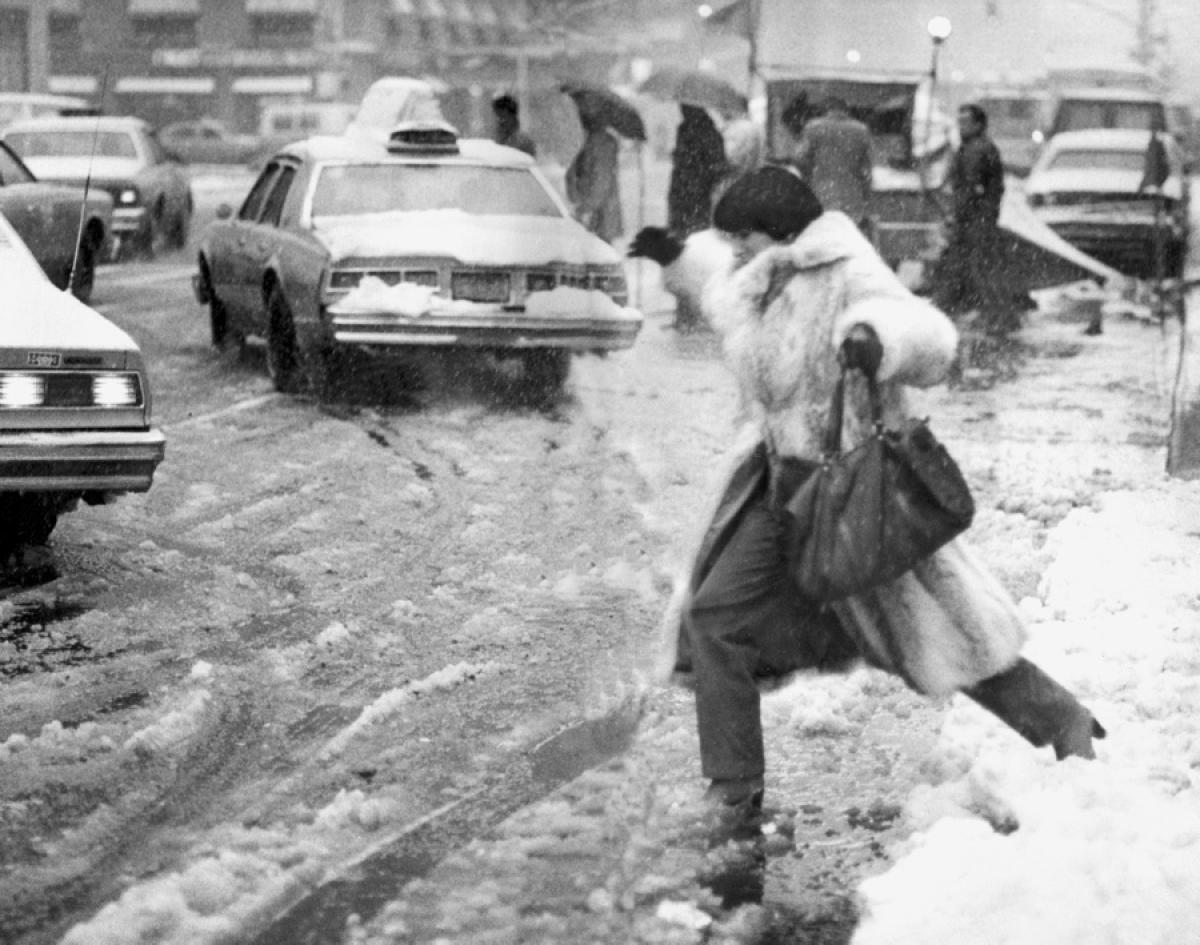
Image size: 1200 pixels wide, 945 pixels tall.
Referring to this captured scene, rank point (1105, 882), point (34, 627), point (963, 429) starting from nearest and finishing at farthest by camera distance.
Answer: point (1105, 882)
point (34, 627)
point (963, 429)

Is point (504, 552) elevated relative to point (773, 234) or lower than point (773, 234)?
lower

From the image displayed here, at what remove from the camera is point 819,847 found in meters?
4.95

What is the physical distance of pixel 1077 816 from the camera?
476 centimetres

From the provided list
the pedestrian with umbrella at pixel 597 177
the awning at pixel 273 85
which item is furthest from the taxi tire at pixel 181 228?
the awning at pixel 273 85

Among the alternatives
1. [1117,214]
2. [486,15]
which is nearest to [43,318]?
[1117,214]

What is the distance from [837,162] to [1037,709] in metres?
14.0

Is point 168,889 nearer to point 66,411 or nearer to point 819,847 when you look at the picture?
point 819,847

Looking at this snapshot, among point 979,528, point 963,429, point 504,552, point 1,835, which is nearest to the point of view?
point 1,835

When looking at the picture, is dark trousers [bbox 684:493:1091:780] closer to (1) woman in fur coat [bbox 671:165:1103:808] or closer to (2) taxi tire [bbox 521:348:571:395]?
(1) woman in fur coat [bbox 671:165:1103:808]

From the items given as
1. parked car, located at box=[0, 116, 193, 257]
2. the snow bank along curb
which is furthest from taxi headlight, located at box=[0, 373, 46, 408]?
parked car, located at box=[0, 116, 193, 257]

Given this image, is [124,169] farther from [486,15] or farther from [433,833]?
[486,15]

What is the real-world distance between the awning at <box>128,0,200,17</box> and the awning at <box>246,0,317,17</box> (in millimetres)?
1606

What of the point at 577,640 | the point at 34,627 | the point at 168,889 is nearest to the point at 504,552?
the point at 577,640

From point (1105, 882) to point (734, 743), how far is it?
953 millimetres
